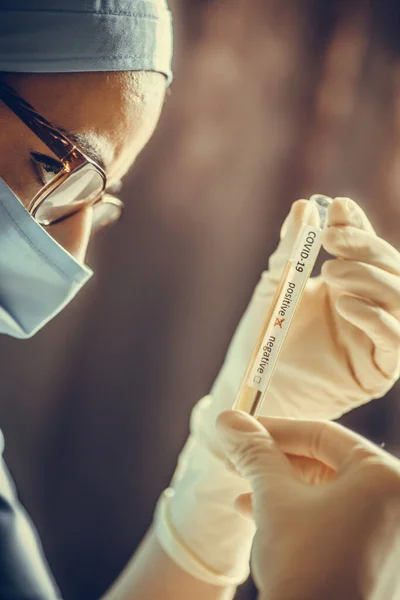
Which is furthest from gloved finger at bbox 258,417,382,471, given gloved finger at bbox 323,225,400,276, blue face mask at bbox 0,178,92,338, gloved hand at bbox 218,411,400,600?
blue face mask at bbox 0,178,92,338

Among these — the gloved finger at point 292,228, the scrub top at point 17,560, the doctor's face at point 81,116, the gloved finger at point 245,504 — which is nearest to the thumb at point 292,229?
the gloved finger at point 292,228

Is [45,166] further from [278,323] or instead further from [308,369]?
[308,369]

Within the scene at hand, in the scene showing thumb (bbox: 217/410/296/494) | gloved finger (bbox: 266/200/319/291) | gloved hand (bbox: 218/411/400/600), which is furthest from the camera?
gloved finger (bbox: 266/200/319/291)

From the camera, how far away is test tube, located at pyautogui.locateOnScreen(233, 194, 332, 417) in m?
Result: 0.80

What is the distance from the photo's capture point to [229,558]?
90 centimetres

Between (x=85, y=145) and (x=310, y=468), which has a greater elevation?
(x=85, y=145)

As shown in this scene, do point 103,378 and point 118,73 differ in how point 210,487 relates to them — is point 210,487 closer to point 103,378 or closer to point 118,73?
point 103,378

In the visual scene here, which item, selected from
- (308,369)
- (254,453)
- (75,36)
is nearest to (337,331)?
(308,369)

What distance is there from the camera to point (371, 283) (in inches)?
32.5

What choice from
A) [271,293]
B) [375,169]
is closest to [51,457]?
[271,293]

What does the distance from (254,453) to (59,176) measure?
18.6 inches

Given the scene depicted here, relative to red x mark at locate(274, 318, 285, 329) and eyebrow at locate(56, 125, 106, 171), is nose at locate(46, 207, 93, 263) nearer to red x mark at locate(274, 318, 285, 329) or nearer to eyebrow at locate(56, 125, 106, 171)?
eyebrow at locate(56, 125, 106, 171)

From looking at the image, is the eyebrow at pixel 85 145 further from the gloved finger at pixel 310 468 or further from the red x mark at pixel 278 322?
the gloved finger at pixel 310 468

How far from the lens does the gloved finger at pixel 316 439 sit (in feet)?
2.31
